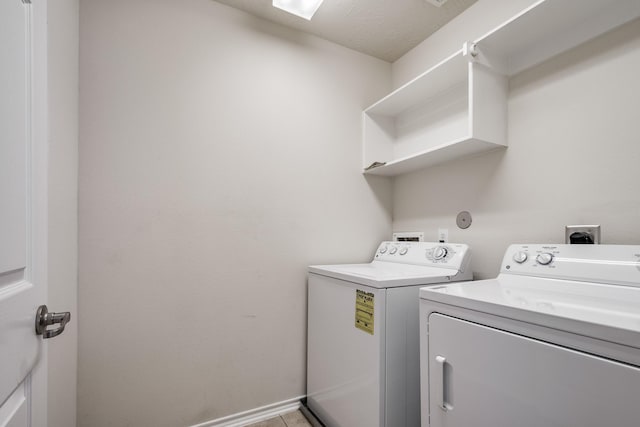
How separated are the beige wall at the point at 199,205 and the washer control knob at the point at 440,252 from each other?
595 millimetres

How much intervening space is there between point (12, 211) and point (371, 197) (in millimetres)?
1812

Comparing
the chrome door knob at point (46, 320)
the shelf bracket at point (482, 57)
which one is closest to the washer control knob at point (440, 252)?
the shelf bracket at point (482, 57)

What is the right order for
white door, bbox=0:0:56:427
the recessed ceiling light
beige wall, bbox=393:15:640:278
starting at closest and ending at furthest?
white door, bbox=0:0:56:427 < beige wall, bbox=393:15:640:278 < the recessed ceiling light

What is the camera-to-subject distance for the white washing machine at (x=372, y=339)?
113cm

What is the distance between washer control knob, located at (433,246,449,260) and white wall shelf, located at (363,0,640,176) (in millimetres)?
530

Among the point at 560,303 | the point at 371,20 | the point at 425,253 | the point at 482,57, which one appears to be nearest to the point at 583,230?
the point at 560,303

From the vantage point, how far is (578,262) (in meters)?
0.99

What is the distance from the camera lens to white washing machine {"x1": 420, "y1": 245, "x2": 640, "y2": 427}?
1.90 ft

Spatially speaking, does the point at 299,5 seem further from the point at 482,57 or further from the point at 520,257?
the point at 520,257

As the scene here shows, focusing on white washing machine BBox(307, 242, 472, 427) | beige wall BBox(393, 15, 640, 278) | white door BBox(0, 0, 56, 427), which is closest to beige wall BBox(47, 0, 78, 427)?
white door BBox(0, 0, 56, 427)

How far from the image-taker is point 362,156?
6.63ft

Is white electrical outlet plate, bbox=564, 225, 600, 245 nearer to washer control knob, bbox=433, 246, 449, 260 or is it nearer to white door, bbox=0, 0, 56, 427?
washer control knob, bbox=433, 246, 449, 260

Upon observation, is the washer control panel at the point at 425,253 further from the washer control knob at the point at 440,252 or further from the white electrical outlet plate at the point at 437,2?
the white electrical outlet plate at the point at 437,2

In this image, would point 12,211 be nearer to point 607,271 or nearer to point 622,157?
point 607,271
